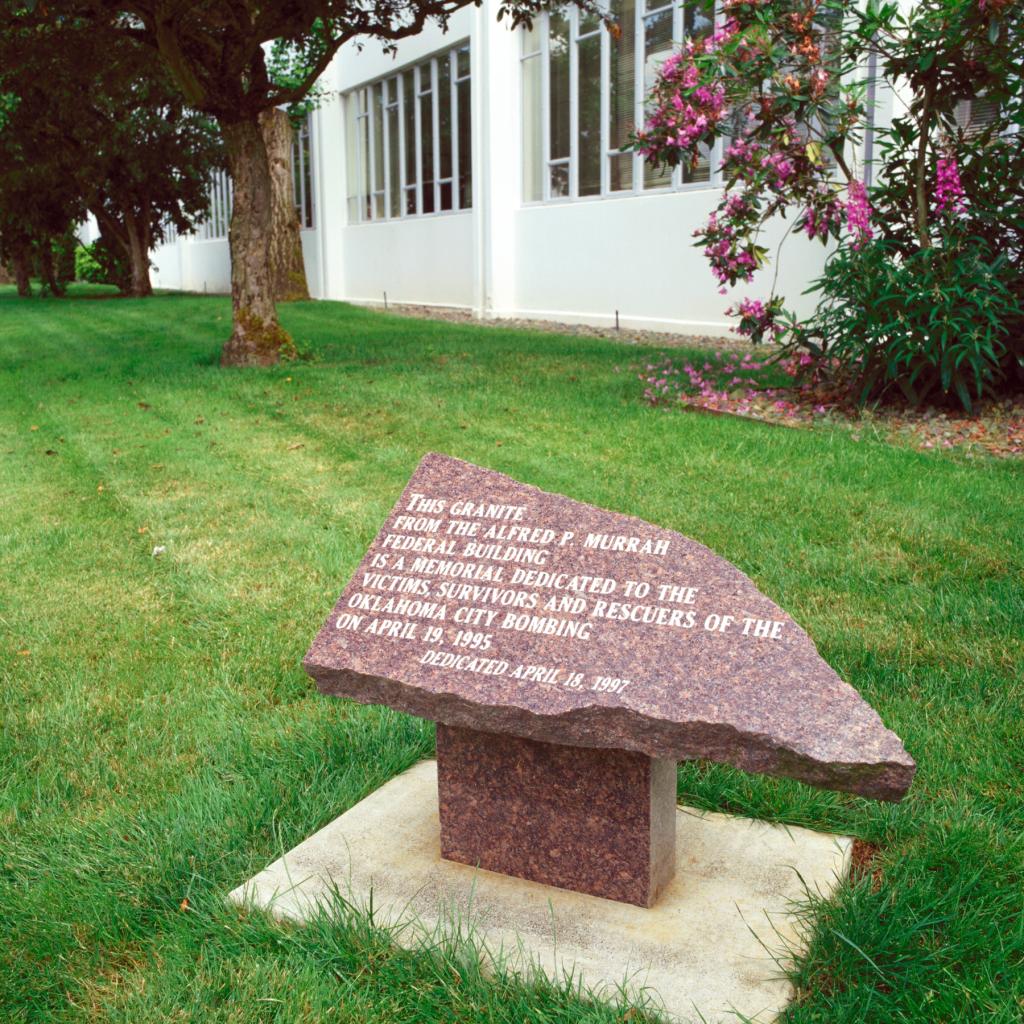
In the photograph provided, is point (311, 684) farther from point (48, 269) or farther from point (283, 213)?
point (48, 269)

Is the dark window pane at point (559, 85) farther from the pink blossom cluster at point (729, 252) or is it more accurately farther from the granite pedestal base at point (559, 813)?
the granite pedestal base at point (559, 813)

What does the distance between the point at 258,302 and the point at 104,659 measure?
314 inches

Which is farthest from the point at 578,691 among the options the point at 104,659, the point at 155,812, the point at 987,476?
the point at 987,476

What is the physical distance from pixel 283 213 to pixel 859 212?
50.5 ft

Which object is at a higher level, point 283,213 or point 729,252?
point 283,213

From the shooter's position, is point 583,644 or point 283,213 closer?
point 583,644

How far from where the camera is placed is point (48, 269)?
A: 96.9 ft

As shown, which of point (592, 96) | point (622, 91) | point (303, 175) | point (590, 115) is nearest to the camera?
point (622, 91)

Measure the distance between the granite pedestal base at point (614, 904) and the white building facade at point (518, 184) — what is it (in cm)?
1012

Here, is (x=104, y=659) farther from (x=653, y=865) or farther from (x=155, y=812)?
(x=653, y=865)

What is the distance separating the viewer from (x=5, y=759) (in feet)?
12.2

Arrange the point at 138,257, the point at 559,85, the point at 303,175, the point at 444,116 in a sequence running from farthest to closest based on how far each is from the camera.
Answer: the point at 138,257
the point at 303,175
the point at 444,116
the point at 559,85

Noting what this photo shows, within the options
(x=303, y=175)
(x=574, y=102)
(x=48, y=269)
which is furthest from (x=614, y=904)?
(x=48, y=269)

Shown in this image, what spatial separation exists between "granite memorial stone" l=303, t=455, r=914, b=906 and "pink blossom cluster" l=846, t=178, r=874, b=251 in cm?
593
